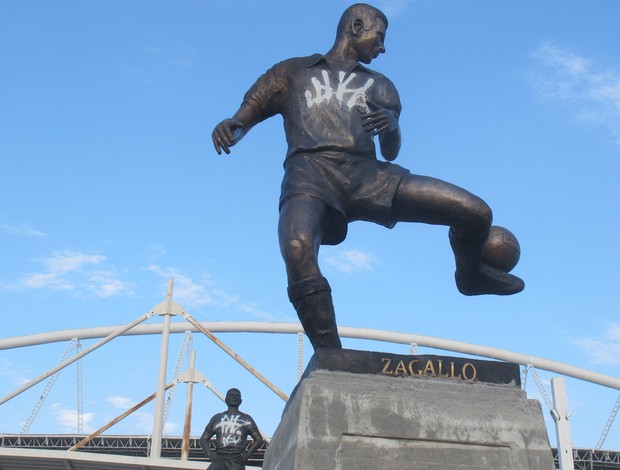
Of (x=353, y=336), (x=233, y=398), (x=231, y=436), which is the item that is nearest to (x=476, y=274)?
(x=231, y=436)

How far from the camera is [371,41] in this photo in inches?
273

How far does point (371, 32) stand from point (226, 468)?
6.81 metres

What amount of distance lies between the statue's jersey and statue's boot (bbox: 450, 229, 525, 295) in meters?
0.92

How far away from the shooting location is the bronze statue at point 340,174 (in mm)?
5898

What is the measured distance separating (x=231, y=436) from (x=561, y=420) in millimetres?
34049

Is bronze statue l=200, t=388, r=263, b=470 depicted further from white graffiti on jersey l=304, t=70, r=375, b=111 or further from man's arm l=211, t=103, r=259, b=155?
white graffiti on jersey l=304, t=70, r=375, b=111

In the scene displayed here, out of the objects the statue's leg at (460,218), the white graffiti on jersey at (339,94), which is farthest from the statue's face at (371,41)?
the statue's leg at (460,218)

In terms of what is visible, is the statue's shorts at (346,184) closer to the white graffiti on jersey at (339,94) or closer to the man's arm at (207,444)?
the white graffiti on jersey at (339,94)

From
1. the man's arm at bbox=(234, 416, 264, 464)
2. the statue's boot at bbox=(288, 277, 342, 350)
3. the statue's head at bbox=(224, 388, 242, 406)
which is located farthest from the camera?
the statue's head at bbox=(224, 388, 242, 406)

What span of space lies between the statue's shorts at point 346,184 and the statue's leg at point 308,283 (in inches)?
12.6

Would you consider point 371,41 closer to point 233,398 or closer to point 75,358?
point 233,398

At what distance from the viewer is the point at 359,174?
636cm

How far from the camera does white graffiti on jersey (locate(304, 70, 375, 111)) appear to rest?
653 cm

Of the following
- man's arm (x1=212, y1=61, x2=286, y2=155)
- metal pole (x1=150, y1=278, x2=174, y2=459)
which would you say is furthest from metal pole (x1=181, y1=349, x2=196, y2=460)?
man's arm (x1=212, y1=61, x2=286, y2=155)
